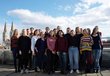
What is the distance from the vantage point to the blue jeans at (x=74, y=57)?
44.4 ft

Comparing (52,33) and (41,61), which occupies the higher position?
(52,33)

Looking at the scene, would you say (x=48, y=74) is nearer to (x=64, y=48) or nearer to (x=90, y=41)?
(x=64, y=48)

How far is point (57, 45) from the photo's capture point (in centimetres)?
1372

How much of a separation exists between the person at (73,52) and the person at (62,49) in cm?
21

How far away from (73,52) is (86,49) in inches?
22.5

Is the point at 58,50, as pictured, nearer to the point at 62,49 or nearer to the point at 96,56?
the point at 62,49

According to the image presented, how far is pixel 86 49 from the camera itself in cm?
1338

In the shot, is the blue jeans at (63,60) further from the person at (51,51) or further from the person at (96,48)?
the person at (96,48)

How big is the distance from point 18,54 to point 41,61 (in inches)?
41.6

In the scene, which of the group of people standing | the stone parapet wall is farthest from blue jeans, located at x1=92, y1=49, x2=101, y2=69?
the stone parapet wall

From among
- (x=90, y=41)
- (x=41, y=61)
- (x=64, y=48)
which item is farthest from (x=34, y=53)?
(x=90, y=41)

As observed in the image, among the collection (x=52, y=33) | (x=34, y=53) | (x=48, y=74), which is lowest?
(x=48, y=74)

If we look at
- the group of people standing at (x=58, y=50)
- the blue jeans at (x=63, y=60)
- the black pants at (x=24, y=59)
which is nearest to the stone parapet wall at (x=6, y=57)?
the group of people standing at (x=58, y=50)

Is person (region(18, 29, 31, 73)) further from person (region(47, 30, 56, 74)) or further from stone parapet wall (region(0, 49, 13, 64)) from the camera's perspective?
stone parapet wall (region(0, 49, 13, 64))
